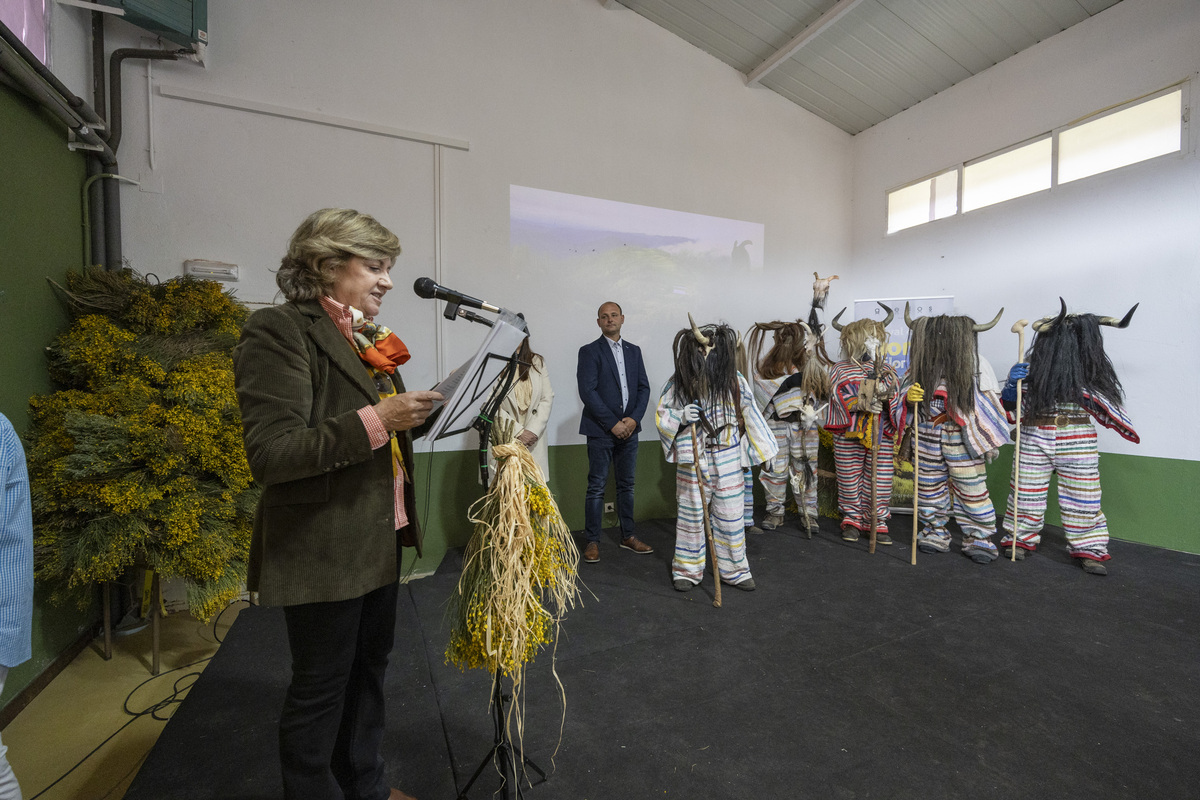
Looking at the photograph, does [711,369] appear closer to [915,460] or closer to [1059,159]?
[915,460]

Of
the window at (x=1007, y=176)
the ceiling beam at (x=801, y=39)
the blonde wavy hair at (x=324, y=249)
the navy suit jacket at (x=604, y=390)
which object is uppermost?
the ceiling beam at (x=801, y=39)

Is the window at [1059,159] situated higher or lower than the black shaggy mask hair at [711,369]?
higher

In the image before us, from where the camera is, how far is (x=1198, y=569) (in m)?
3.08

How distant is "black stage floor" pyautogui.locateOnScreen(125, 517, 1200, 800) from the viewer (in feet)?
5.18

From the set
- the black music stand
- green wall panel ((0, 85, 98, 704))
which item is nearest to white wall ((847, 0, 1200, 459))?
the black music stand

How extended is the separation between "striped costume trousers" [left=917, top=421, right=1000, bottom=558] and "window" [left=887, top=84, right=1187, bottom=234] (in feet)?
7.11

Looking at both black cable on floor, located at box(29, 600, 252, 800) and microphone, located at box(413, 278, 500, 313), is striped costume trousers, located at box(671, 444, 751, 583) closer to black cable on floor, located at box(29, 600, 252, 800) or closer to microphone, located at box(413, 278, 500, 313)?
microphone, located at box(413, 278, 500, 313)

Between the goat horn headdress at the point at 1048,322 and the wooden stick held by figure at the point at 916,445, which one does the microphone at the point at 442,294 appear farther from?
the goat horn headdress at the point at 1048,322

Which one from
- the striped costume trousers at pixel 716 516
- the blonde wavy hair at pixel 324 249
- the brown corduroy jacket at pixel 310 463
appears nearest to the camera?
the brown corduroy jacket at pixel 310 463

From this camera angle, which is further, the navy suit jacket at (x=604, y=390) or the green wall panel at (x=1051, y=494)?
the navy suit jacket at (x=604, y=390)

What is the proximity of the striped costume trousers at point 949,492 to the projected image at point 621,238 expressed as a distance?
6.95ft

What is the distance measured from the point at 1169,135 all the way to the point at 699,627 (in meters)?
4.26

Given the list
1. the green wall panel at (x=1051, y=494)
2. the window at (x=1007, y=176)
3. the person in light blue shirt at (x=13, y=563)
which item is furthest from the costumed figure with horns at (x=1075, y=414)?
the person in light blue shirt at (x=13, y=563)

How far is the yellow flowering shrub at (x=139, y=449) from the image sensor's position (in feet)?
6.59
